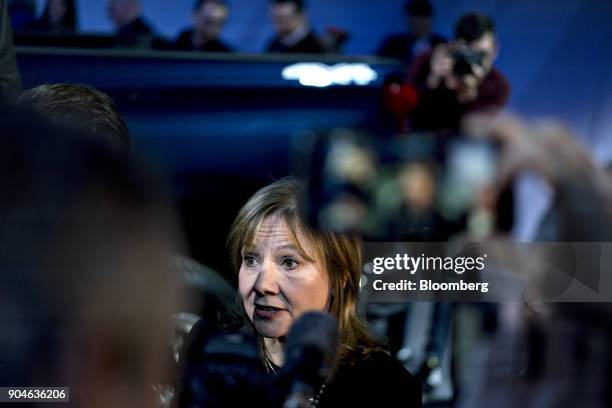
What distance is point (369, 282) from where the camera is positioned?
110 inches

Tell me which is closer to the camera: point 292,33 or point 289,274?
point 289,274

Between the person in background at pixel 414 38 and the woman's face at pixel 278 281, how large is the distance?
5.89 ft

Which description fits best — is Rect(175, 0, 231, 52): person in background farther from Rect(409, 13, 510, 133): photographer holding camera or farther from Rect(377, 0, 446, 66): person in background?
Rect(409, 13, 510, 133): photographer holding camera

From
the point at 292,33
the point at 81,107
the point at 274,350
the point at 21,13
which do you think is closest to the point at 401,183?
the point at 274,350

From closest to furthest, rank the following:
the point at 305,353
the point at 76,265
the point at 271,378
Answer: the point at 76,265 → the point at 305,353 → the point at 271,378

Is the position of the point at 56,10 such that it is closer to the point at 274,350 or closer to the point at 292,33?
the point at 292,33

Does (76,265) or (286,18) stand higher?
(286,18)

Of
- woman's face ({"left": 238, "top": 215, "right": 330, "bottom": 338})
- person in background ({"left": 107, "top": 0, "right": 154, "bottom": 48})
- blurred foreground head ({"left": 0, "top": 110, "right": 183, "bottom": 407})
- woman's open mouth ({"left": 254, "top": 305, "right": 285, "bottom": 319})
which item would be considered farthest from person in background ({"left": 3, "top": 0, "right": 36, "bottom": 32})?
blurred foreground head ({"left": 0, "top": 110, "right": 183, "bottom": 407})

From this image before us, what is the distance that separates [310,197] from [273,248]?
0.61ft

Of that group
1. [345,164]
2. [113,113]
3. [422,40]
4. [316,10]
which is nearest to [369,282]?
[345,164]

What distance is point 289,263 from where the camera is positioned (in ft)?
7.79

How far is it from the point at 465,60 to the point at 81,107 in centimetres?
211

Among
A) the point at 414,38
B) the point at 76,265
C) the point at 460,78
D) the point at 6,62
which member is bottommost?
the point at 76,265

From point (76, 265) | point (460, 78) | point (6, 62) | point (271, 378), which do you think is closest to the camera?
point (76, 265)
